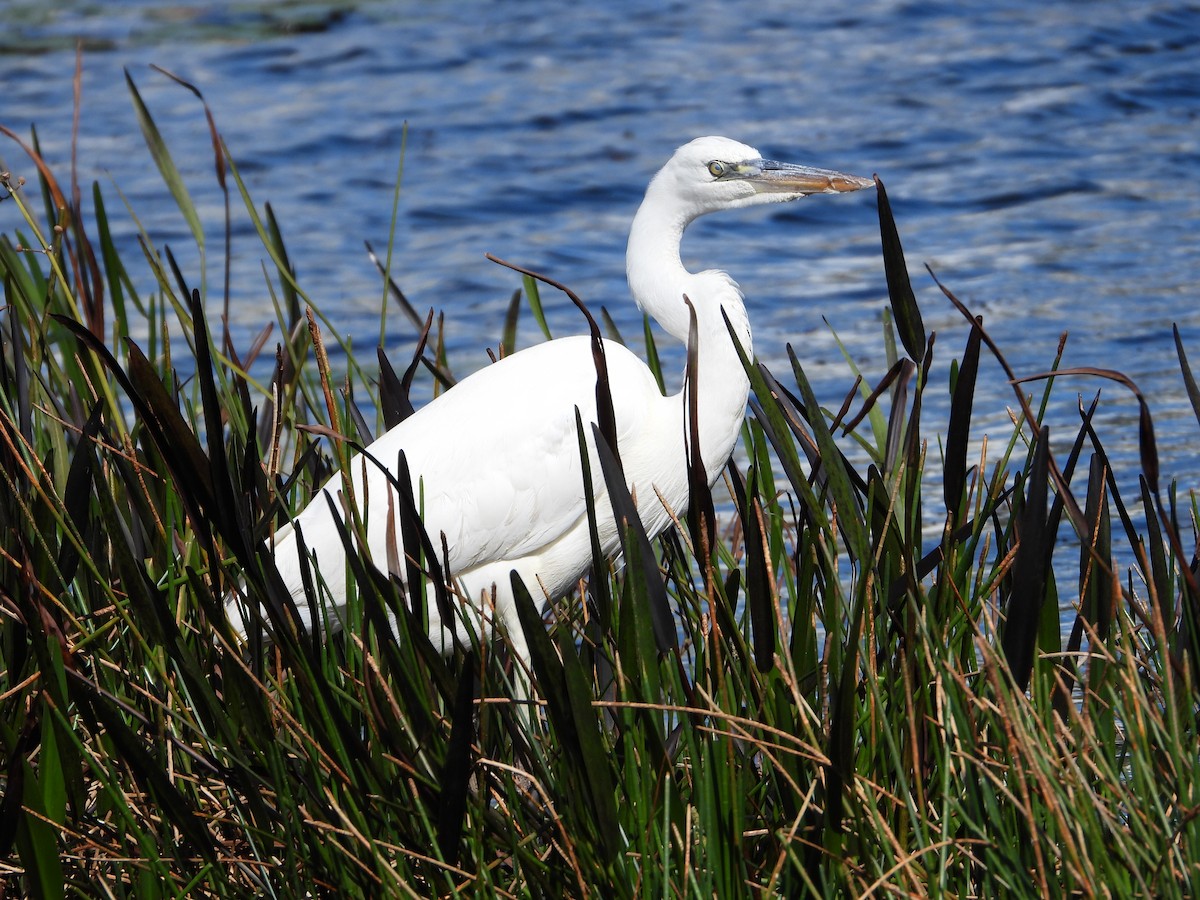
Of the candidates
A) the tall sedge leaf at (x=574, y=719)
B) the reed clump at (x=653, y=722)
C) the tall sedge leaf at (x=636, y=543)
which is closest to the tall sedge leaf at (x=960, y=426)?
the reed clump at (x=653, y=722)

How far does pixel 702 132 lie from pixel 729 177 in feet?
17.1

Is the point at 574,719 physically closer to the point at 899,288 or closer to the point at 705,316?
the point at 899,288

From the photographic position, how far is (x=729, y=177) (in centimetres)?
274

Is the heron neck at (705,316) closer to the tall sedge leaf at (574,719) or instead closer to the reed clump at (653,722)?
the reed clump at (653,722)

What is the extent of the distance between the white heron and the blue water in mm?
1876

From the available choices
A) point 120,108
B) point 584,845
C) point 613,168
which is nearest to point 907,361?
point 584,845

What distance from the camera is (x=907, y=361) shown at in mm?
2049

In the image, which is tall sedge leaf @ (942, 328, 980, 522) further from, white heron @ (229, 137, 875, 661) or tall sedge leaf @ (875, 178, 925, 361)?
white heron @ (229, 137, 875, 661)

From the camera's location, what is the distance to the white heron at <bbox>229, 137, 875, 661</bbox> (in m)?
2.61

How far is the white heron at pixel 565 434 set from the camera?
2611 millimetres

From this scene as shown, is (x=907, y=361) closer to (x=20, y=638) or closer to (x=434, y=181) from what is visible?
(x=20, y=638)

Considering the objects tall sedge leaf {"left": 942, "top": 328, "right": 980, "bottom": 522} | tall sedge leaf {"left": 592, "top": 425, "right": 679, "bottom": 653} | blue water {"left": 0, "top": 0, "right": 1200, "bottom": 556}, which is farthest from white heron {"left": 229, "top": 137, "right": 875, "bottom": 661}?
blue water {"left": 0, "top": 0, "right": 1200, "bottom": 556}

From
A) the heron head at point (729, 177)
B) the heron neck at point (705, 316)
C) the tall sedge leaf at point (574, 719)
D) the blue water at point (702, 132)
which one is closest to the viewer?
the tall sedge leaf at point (574, 719)

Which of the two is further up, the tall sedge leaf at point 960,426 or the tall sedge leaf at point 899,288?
the tall sedge leaf at point 899,288
